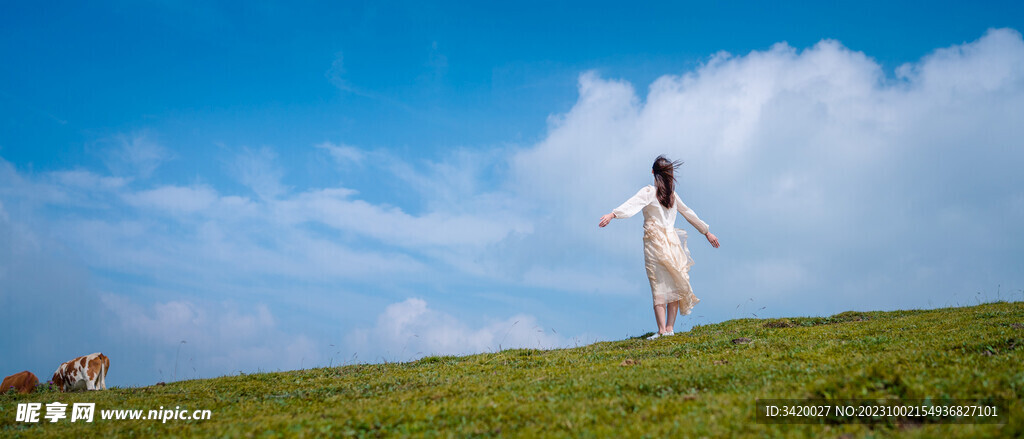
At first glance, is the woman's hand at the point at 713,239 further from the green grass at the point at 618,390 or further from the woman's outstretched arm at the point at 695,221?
the green grass at the point at 618,390

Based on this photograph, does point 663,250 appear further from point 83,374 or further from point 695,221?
point 83,374

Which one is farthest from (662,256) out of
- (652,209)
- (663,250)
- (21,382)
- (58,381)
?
(21,382)

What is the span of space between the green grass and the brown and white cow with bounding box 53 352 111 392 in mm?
1711

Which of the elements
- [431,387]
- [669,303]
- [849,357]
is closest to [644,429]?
[431,387]

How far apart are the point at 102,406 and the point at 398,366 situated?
665 centimetres

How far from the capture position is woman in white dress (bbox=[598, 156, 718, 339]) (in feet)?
57.3

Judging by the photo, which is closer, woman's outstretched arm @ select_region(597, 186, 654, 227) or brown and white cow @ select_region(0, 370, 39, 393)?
woman's outstretched arm @ select_region(597, 186, 654, 227)

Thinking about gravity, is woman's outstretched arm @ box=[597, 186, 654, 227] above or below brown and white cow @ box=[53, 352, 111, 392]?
above

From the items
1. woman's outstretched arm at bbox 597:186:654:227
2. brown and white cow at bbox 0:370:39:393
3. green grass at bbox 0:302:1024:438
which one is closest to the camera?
green grass at bbox 0:302:1024:438

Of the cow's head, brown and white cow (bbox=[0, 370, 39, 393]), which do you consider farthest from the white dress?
brown and white cow (bbox=[0, 370, 39, 393])

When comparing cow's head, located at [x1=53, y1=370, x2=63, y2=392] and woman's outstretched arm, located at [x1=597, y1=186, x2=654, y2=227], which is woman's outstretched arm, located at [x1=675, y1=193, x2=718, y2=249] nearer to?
woman's outstretched arm, located at [x1=597, y1=186, x2=654, y2=227]

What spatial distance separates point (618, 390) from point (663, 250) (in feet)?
30.4

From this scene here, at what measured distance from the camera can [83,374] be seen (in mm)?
16844

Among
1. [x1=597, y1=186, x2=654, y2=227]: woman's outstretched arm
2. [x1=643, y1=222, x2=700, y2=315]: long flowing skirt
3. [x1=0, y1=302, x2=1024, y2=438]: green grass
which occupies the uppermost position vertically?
[x1=597, y1=186, x2=654, y2=227]: woman's outstretched arm
